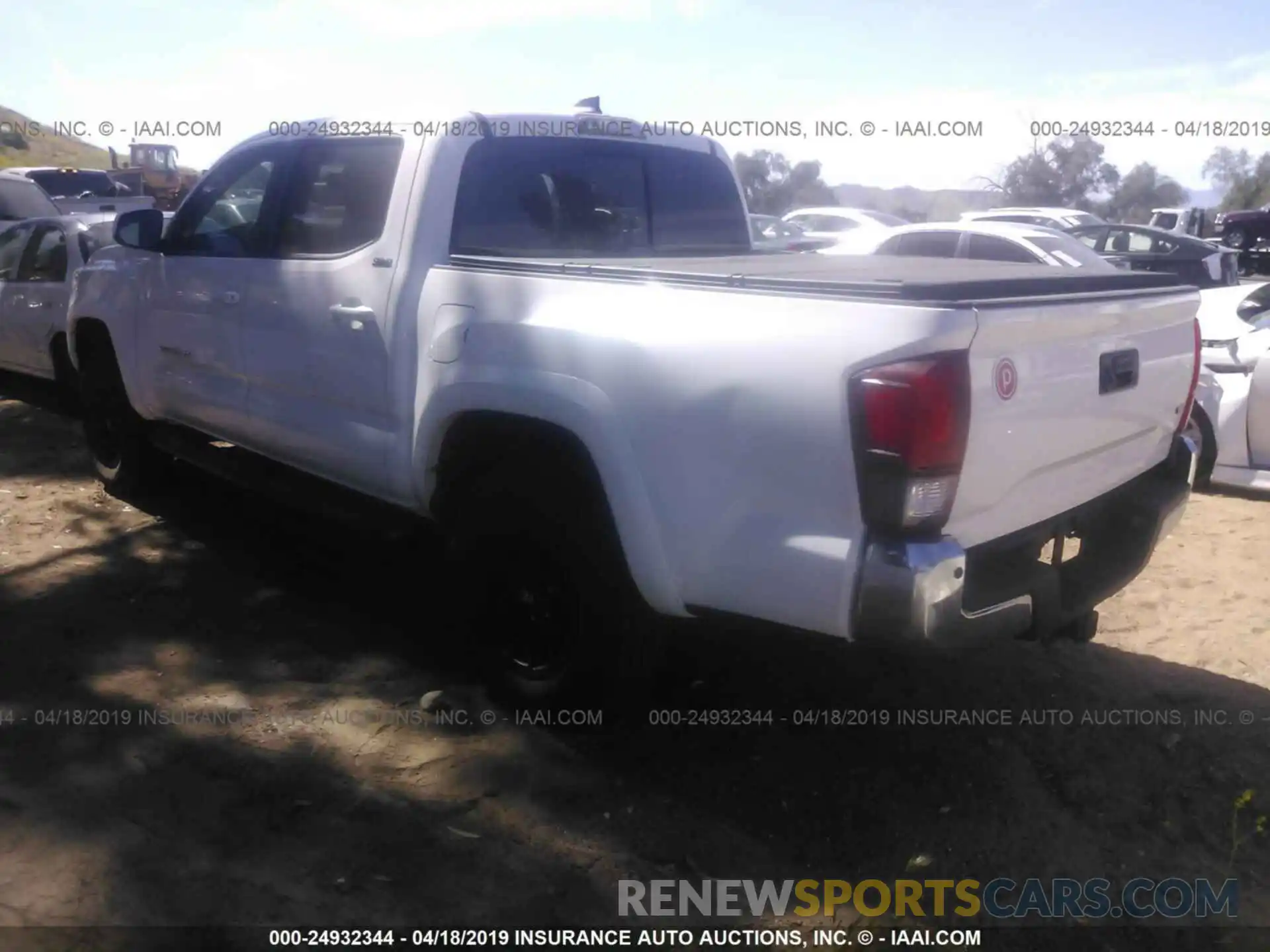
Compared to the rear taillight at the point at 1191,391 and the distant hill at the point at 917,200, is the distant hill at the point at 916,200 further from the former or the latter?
the rear taillight at the point at 1191,391

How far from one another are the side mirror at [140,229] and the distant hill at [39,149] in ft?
83.6

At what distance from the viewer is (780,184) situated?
31406 millimetres

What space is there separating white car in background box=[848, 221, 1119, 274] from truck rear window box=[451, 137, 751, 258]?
18.2 feet

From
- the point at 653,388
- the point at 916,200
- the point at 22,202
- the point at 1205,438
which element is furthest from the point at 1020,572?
the point at 916,200

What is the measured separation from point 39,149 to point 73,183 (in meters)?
27.6

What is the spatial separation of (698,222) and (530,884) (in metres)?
2.83

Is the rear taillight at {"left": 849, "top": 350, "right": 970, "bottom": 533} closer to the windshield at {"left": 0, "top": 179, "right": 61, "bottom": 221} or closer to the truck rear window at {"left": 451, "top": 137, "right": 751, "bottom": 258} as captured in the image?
the truck rear window at {"left": 451, "top": 137, "right": 751, "bottom": 258}

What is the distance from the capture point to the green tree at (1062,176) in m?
39.6

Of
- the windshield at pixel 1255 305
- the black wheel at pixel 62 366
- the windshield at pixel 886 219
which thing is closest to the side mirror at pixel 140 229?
the black wheel at pixel 62 366

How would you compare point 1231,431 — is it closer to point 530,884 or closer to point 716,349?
point 716,349

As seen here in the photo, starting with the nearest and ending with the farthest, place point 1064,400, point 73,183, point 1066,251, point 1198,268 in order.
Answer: point 1064,400 → point 1066,251 → point 1198,268 → point 73,183

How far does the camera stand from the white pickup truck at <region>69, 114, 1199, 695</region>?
2.71 meters

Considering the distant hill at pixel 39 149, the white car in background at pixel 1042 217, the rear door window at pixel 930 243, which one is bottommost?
the rear door window at pixel 930 243

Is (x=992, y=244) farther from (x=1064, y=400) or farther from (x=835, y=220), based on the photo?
(x=1064, y=400)
